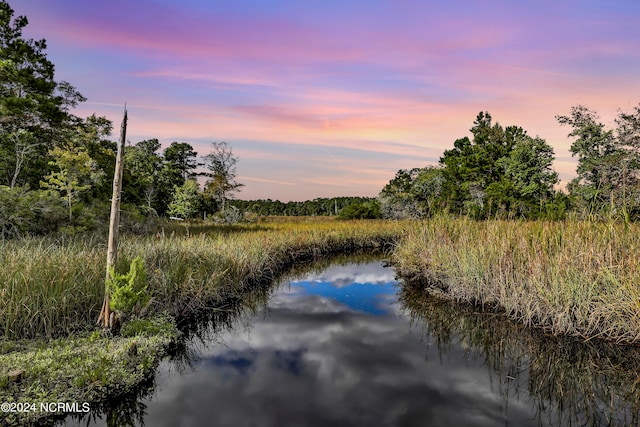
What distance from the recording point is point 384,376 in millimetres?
5738

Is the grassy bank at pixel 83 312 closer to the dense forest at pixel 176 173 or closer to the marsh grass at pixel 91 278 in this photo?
the marsh grass at pixel 91 278

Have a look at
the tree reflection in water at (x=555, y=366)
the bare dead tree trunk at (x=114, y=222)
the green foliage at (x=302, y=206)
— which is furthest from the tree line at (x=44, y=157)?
the green foliage at (x=302, y=206)

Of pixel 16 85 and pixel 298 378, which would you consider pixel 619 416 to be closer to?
pixel 298 378

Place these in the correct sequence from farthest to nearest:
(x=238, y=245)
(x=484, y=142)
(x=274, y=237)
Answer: (x=484, y=142), (x=274, y=237), (x=238, y=245)

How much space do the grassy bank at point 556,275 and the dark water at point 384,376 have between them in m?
0.52

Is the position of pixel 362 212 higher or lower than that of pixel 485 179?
lower

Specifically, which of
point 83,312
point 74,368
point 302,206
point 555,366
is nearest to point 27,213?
point 83,312

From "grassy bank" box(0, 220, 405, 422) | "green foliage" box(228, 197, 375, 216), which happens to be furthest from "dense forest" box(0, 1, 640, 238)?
"green foliage" box(228, 197, 375, 216)

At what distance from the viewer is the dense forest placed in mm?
13367

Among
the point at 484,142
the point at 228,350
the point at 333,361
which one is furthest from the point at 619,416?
the point at 484,142

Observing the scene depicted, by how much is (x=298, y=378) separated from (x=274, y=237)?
12029 mm

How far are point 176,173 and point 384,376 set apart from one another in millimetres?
53923

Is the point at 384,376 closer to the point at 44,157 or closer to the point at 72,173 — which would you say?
the point at 72,173

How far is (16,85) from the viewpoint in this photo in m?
18.3
